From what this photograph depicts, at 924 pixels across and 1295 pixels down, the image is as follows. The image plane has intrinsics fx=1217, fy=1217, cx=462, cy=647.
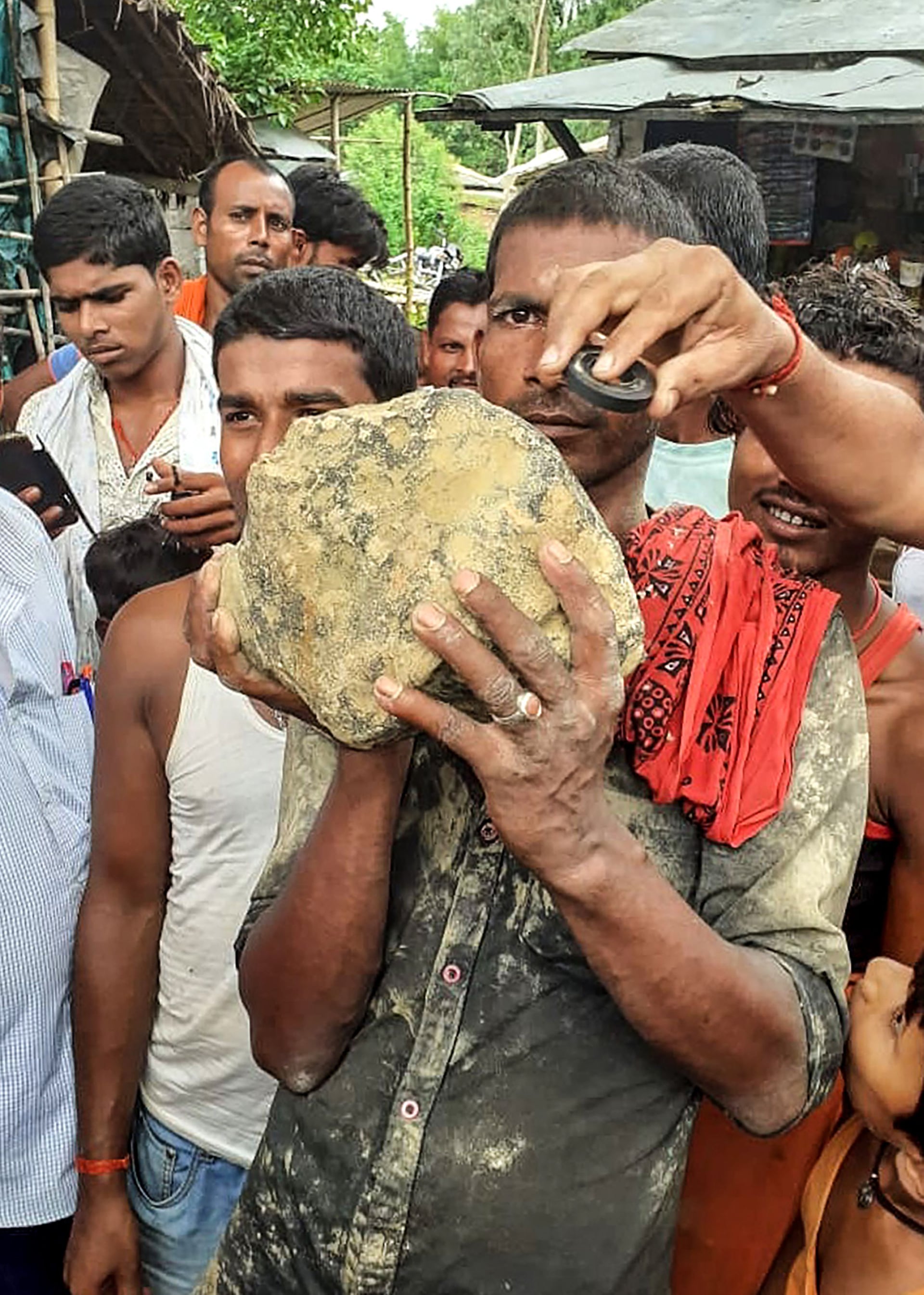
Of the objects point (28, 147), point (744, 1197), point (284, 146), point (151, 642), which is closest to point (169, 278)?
point (151, 642)

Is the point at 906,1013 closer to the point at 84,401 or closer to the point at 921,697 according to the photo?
the point at 921,697

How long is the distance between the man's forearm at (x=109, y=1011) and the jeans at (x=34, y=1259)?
7.1 inches

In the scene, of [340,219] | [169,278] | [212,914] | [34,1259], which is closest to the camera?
[212,914]

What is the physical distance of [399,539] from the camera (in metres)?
1.04

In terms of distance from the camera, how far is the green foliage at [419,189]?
24.7 metres

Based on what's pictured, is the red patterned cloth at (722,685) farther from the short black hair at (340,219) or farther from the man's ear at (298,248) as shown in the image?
the short black hair at (340,219)

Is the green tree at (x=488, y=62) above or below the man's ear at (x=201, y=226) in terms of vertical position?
below

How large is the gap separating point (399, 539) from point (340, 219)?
3998 millimetres

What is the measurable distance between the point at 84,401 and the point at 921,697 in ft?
8.20

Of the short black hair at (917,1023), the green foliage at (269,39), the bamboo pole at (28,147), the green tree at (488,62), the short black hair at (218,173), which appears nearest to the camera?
the short black hair at (917,1023)

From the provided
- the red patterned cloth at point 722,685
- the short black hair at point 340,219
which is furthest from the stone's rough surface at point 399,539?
the short black hair at point 340,219

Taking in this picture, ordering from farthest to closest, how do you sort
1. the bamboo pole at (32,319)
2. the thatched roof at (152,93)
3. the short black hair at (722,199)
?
the thatched roof at (152,93)
the bamboo pole at (32,319)
the short black hair at (722,199)

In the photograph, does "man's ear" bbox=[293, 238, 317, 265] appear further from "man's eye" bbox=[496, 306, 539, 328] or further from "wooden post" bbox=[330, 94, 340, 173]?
"wooden post" bbox=[330, 94, 340, 173]

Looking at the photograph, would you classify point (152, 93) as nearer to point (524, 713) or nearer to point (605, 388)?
point (605, 388)
